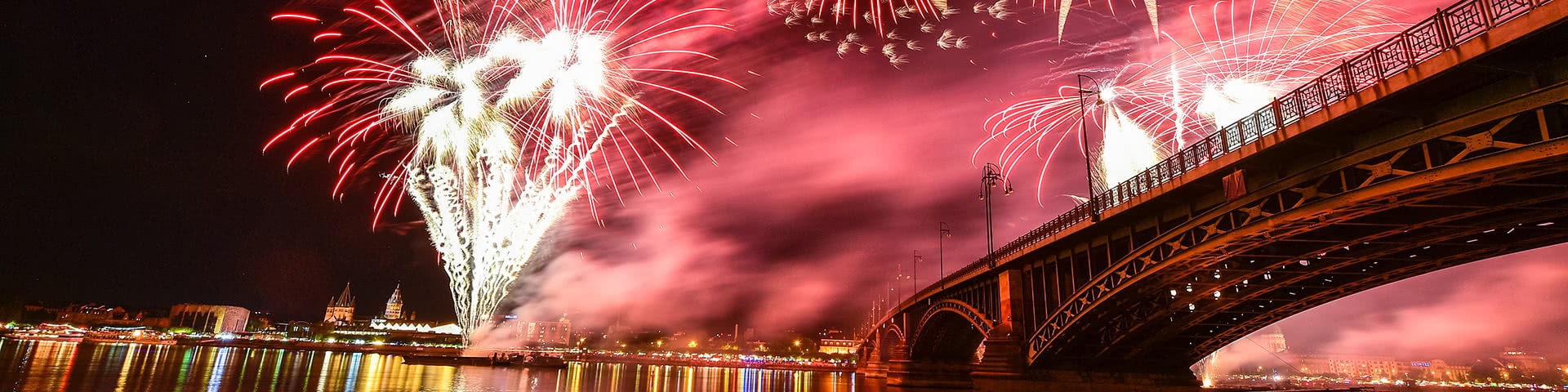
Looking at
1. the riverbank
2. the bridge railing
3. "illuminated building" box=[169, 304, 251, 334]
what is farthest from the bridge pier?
"illuminated building" box=[169, 304, 251, 334]

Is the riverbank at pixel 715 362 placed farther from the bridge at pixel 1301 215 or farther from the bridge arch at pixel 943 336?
the bridge at pixel 1301 215

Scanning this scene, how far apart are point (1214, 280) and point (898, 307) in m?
48.5

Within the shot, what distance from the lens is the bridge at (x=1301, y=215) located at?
15.4 m

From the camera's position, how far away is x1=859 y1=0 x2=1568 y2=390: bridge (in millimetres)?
15430

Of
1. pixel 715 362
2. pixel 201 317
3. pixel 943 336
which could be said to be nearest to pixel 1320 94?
pixel 943 336

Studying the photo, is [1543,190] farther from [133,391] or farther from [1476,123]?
[133,391]

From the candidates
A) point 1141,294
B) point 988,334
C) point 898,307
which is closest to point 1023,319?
point 988,334

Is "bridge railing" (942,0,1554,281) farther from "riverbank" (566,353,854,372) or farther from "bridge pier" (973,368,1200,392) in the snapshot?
"riverbank" (566,353,854,372)

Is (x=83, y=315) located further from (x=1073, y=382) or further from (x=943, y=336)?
(x=1073, y=382)

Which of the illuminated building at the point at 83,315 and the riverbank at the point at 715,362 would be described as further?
the illuminated building at the point at 83,315

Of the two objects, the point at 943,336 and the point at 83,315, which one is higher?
the point at 83,315

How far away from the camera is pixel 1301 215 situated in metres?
20.4

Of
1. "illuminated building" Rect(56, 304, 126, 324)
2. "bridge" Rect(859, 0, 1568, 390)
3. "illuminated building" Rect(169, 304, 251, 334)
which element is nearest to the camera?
"bridge" Rect(859, 0, 1568, 390)

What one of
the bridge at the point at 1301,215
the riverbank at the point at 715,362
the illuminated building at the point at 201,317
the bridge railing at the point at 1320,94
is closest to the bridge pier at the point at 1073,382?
the bridge at the point at 1301,215
